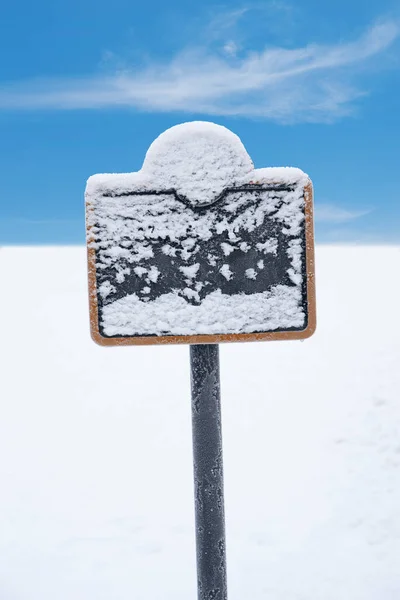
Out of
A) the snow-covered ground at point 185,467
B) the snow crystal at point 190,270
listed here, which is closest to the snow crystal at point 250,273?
the snow crystal at point 190,270

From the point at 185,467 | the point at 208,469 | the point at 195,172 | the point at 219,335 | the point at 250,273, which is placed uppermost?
the point at 195,172

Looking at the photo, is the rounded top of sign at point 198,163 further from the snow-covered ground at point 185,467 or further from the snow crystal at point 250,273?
the snow-covered ground at point 185,467

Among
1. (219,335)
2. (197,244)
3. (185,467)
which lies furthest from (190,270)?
(185,467)

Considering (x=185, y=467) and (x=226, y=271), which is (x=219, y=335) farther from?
(x=185, y=467)

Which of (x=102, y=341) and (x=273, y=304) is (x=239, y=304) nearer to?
(x=273, y=304)

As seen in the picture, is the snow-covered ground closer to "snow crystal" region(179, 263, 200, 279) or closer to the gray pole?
the gray pole

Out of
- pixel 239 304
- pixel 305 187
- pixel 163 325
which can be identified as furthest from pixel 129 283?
pixel 305 187

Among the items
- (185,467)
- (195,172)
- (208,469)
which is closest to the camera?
(195,172)
